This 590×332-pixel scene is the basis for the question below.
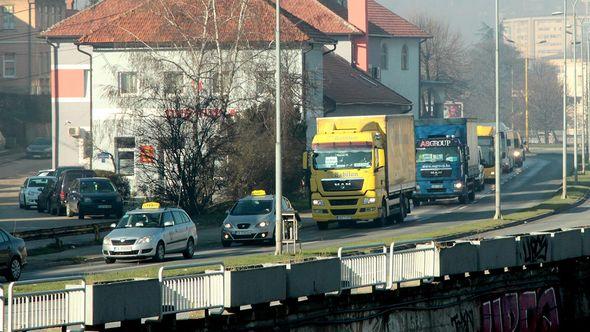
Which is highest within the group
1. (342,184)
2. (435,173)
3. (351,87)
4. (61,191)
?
(351,87)

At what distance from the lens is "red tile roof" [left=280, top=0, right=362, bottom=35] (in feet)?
275

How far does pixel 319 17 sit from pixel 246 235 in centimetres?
4704

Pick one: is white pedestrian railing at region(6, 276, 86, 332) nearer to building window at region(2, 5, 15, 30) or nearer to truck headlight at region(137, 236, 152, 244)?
truck headlight at region(137, 236, 152, 244)

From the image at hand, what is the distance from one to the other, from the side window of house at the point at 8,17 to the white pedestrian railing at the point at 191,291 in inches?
3693

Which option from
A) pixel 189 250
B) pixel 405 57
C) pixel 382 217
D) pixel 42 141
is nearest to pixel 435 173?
pixel 382 217

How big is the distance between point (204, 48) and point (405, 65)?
42.8m

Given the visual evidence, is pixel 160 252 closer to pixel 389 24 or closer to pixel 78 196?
pixel 78 196

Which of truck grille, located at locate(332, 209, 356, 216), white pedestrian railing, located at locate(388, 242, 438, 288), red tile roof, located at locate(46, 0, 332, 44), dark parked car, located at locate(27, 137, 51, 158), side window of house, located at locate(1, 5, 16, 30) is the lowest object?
white pedestrian railing, located at locate(388, 242, 438, 288)

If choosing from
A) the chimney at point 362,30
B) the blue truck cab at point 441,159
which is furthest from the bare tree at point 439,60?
the blue truck cab at point 441,159

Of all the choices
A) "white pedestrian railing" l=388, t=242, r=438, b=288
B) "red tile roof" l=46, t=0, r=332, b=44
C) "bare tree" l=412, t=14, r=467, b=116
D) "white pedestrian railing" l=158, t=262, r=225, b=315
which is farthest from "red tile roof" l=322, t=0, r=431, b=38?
"white pedestrian railing" l=158, t=262, r=225, b=315

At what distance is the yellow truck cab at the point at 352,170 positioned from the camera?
44562 millimetres

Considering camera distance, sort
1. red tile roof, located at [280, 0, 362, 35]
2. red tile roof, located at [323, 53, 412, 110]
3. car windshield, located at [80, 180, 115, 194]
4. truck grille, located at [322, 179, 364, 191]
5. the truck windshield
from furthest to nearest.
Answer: red tile roof, located at [280, 0, 362, 35], red tile roof, located at [323, 53, 412, 110], car windshield, located at [80, 180, 115, 194], truck grille, located at [322, 179, 364, 191], the truck windshield

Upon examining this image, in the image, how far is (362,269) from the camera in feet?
76.1

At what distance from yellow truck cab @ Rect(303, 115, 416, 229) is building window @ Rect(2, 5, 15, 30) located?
68.8 meters
